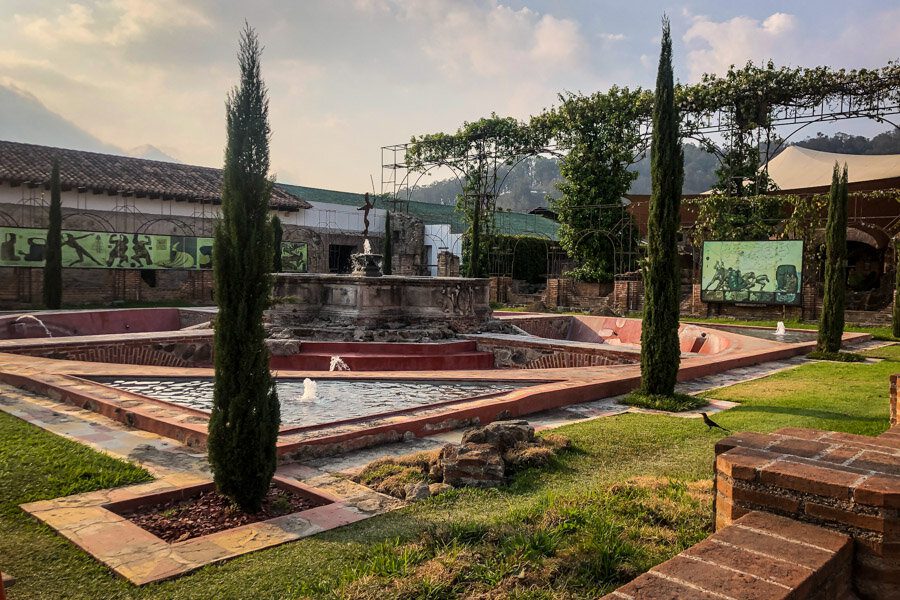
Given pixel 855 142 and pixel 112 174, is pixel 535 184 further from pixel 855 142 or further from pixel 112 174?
pixel 112 174

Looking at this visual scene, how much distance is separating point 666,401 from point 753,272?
15481mm

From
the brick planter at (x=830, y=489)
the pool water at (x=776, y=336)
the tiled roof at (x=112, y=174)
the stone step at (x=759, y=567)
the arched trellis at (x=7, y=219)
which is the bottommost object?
the pool water at (x=776, y=336)

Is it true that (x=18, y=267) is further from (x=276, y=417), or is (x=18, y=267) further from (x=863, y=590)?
(x=863, y=590)

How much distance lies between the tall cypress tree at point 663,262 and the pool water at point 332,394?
1.74 meters

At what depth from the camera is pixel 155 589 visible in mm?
3021

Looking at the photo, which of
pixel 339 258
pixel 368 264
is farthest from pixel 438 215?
pixel 368 264

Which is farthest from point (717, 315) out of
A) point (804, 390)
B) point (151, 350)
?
point (151, 350)

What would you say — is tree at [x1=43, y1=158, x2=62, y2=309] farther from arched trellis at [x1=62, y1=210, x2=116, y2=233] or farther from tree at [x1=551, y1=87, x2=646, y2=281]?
tree at [x1=551, y1=87, x2=646, y2=281]

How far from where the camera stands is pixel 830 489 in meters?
2.43

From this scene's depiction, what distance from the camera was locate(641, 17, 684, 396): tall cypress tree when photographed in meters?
8.20

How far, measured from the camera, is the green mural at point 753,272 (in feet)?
66.8

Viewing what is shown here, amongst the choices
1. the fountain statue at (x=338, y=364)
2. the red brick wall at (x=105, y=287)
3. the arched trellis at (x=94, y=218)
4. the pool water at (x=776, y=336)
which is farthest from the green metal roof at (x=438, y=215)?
the fountain statue at (x=338, y=364)

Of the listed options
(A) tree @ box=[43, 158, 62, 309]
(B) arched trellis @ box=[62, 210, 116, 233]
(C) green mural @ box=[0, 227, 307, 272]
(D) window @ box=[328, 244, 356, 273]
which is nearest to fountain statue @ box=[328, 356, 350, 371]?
(C) green mural @ box=[0, 227, 307, 272]

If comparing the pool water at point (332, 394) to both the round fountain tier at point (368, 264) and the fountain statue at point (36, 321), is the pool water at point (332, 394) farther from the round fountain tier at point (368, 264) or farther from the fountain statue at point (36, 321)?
the fountain statue at point (36, 321)
